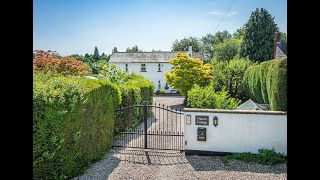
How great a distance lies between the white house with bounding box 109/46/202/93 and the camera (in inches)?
1326

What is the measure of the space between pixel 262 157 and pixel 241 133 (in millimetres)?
870

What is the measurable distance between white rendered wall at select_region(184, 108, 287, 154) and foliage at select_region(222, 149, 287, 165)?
18cm

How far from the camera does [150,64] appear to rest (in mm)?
34094

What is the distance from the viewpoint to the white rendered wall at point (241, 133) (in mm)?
8188

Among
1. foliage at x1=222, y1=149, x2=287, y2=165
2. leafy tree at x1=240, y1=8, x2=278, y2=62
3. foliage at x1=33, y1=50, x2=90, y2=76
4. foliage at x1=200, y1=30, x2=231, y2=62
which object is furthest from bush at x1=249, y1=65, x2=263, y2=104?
foliage at x1=200, y1=30, x2=231, y2=62

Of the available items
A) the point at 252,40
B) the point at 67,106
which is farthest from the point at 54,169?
the point at 252,40

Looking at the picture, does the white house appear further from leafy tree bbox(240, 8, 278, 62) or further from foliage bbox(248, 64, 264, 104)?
foliage bbox(248, 64, 264, 104)

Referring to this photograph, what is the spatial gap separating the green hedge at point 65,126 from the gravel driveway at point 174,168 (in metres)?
0.49

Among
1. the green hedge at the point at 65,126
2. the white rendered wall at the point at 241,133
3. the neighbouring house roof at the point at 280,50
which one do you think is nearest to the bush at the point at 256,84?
the neighbouring house roof at the point at 280,50

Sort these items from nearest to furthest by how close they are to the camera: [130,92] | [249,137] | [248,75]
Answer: [249,137] < [130,92] < [248,75]

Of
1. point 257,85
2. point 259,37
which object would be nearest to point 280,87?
point 257,85

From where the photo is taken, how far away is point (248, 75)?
690 inches
